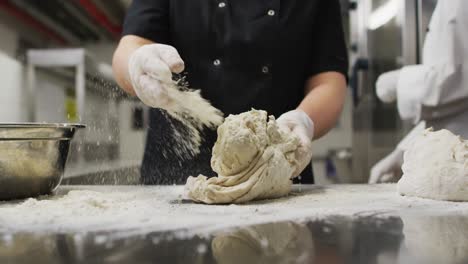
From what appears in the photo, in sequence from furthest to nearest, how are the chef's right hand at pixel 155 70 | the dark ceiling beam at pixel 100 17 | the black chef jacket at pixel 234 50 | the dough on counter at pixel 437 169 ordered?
the dark ceiling beam at pixel 100 17, the black chef jacket at pixel 234 50, the chef's right hand at pixel 155 70, the dough on counter at pixel 437 169

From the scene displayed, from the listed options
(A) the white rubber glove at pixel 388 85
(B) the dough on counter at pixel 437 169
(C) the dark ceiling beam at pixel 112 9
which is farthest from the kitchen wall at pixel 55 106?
(B) the dough on counter at pixel 437 169

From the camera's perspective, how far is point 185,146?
1.68m

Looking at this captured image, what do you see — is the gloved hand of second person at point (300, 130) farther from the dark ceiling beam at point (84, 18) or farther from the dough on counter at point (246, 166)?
the dark ceiling beam at point (84, 18)

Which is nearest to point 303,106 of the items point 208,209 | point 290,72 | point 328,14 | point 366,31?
point 290,72

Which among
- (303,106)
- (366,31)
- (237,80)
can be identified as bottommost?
(303,106)

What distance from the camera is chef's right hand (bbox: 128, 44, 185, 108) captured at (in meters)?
1.26

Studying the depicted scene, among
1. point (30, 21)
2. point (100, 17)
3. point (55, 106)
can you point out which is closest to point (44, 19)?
point (30, 21)

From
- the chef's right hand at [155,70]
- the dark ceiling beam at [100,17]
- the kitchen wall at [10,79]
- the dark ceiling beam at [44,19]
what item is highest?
the dark ceiling beam at [100,17]

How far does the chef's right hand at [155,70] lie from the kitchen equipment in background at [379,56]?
1.43 metres

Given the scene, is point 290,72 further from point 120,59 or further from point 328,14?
point 120,59

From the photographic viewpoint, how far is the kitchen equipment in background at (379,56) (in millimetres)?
2215

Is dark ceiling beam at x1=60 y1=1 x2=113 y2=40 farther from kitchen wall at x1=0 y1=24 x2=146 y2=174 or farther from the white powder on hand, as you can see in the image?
the white powder on hand

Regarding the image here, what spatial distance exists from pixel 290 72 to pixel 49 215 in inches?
44.4

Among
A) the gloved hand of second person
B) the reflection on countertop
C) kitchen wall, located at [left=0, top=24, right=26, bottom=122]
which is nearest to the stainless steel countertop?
the reflection on countertop
